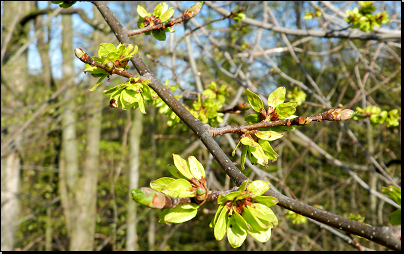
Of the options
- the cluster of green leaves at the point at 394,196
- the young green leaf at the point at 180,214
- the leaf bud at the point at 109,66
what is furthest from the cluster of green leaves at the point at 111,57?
the cluster of green leaves at the point at 394,196

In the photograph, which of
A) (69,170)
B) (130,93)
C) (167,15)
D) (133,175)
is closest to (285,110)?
(130,93)

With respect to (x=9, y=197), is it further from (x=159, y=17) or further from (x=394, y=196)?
(x=394, y=196)

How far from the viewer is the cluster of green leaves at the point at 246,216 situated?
0.78 m

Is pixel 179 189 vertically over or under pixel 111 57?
under

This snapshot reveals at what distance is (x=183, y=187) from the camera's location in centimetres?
78

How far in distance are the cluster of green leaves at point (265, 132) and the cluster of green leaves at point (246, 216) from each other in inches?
5.1

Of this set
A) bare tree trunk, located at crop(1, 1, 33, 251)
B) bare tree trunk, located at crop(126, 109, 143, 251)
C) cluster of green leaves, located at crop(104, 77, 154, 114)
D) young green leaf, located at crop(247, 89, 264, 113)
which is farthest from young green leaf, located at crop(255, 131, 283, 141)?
bare tree trunk, located at crop(126, 109, 143, 251)

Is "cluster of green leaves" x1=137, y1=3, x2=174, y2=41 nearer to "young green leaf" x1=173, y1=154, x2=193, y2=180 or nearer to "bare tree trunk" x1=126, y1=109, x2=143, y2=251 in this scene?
"young green leaf" x1=173, y1=154, x2=193, y2=180

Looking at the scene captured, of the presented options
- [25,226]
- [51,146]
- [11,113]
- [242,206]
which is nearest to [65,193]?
[51,146]

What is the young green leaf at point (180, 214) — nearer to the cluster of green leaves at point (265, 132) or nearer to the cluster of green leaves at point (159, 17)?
the cluster of green leaves at point (265, 132)

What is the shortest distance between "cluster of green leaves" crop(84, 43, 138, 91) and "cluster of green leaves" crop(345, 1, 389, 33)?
217 cm

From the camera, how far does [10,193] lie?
16.4 ft

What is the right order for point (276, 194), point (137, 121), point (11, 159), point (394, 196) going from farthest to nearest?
point (137, 121) < point (11, 159) < point (276, 194) < point (394, 196)

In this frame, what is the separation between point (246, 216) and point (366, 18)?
2.29 meters
